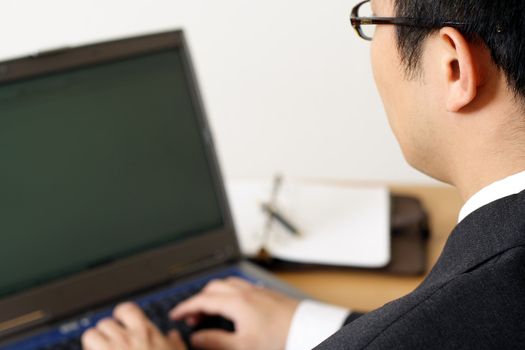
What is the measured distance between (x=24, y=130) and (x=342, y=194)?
62 centimetres

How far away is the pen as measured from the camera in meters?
1.18

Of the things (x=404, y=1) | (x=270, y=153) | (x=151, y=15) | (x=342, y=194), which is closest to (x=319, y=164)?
(x=270, y=153)

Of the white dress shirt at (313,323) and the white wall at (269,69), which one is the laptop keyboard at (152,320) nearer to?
the white dress shirt at (313,323)

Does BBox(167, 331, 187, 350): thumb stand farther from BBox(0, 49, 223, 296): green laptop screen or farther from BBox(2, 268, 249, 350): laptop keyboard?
BBox(0, 49, 223, 296): green laptop screen

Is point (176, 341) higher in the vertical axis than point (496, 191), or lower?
lower

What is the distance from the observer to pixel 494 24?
58cm

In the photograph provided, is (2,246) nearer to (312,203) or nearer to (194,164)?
(194,164)

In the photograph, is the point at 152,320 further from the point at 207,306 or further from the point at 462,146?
the point at 462,146

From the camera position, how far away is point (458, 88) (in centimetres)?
61

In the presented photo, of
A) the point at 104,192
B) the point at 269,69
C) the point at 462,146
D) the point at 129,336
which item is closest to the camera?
the point at 462,146

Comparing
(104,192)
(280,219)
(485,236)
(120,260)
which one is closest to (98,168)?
(104,192)

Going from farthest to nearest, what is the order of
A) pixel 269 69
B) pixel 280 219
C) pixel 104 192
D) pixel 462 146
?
1. pixel 269 69
2. pixel 280 219
3. pixel 104 192
4. pixel 462 146

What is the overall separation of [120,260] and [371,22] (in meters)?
0.55

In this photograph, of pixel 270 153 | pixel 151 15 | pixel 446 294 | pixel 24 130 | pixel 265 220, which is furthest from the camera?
pixel 270 153
